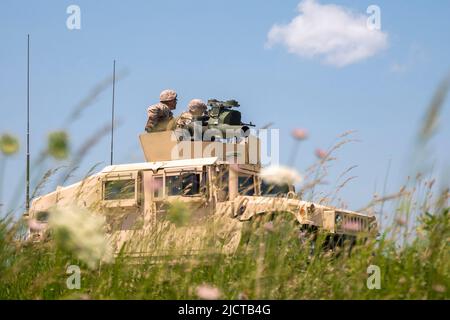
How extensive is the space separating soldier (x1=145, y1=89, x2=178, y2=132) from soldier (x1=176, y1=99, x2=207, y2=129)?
0.19 m

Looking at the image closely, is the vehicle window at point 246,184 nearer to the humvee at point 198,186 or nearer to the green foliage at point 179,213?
the humvee at point 198,186

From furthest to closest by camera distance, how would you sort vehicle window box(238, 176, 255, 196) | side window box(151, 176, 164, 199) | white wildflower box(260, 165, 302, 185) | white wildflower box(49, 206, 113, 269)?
vehicle window box(238, 176, 255, 196) < side window box(151, 176, 164, 199) < white wildflower box(260, 165, 302, 185) < white wildflower box(49, 206, 113, 269)

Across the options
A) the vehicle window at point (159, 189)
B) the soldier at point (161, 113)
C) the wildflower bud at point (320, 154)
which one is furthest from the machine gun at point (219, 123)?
the wildflower bud at point (320, 154)

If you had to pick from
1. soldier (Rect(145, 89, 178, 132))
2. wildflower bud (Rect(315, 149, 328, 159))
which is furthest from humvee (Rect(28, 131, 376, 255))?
wildflower bud (Rect(315, 149, 328, 159))

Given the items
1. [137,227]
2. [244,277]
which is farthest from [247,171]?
[244,277]

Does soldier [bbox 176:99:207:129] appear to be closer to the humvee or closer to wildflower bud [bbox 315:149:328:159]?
the humvee

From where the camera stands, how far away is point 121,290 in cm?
354

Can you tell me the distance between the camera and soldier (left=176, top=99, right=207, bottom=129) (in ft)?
32.7

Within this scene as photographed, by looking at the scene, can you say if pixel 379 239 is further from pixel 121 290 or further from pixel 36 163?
pixel 36 163

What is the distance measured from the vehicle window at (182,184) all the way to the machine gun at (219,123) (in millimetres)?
1152

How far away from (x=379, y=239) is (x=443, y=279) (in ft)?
1.33

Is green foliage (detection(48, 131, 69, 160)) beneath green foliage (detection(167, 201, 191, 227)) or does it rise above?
above

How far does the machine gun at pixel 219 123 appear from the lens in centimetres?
984

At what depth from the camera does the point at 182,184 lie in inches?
342
